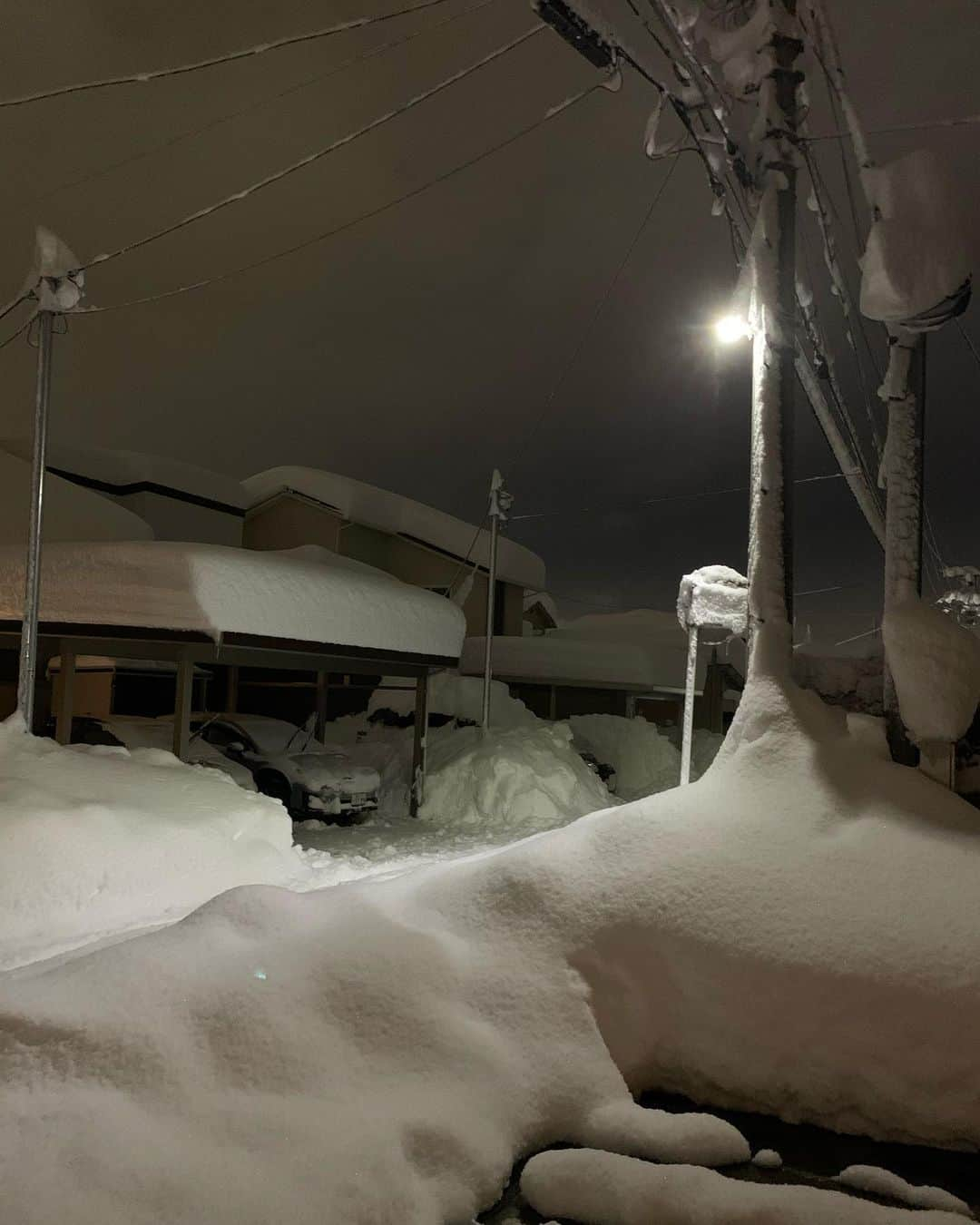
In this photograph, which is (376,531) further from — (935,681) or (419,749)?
(935,681)

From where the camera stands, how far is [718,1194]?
295 cm

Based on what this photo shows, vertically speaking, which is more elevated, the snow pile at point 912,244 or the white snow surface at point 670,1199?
the snow pile at point 912,244

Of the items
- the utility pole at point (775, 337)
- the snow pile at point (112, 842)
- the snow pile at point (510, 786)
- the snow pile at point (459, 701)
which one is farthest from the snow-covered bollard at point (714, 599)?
the snow pile at point (459, 701)

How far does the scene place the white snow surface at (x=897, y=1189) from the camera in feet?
10.1

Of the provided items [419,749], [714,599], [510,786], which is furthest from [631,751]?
[714,599]

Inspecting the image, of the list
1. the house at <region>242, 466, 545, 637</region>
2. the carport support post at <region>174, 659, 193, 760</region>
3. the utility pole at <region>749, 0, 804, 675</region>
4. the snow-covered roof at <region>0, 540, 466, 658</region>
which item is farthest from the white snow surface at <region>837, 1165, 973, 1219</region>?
the house at <region>242, 466, 545, 637</region>

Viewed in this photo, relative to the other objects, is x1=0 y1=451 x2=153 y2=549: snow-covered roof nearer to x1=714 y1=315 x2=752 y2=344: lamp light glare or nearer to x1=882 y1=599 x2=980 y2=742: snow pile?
x1=714 y1=315 x2=752 y2=344: lamp light glare

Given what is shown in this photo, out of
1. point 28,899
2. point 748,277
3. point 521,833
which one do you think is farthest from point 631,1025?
point 521,833

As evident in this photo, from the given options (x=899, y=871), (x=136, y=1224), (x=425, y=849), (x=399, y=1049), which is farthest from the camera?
(x=425, y=849)

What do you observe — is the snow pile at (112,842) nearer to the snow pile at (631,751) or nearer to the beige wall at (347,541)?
the snow pile at (631,751)

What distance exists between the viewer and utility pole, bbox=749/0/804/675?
631cm

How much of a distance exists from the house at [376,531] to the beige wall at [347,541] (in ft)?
0.08

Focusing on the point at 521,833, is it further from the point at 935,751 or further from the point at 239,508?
the point at 239,508

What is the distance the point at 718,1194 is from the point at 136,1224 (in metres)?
1.95
